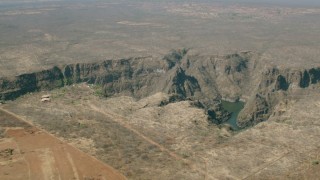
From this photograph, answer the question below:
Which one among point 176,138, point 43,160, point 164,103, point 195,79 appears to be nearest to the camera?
point 43,160

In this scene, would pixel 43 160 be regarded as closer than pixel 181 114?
Yes

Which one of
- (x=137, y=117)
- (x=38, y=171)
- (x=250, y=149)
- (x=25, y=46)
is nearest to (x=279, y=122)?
(x=250, y=149)

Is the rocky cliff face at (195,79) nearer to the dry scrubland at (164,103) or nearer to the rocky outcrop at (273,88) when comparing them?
the rocky outcrop at (273,88)

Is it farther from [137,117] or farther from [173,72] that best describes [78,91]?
→ [173,72]

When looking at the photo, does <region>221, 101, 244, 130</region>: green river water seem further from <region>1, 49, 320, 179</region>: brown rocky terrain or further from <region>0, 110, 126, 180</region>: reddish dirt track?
<region>0, 110, 126, 180</region>: reddish dirt track

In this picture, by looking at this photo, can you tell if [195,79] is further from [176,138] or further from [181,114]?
[176,138]

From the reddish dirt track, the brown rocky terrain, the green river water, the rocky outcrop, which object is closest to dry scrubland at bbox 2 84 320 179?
the brown rocky terrain

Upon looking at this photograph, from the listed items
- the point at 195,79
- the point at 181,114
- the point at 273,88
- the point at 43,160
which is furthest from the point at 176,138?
the point at 195,79
